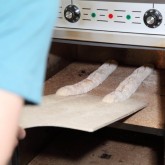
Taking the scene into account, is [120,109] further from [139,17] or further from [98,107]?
[139,17]

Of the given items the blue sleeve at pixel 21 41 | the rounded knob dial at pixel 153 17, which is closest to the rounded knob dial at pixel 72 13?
the rounded knob dial at pixel 153 17

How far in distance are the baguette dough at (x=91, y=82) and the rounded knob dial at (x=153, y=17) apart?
0.27 m

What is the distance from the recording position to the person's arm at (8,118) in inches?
13.3

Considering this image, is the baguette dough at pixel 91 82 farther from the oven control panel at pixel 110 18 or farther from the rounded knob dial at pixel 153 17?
the rounded knob dial at pixel 153 17

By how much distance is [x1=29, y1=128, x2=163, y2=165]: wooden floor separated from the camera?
1.17 m

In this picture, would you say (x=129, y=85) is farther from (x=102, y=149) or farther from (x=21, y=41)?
(x=21, y=41)

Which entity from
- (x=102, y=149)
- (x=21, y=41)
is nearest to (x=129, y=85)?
(x=102, y=149)

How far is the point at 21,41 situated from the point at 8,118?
7cm

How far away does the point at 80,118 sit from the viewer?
0.79 metres

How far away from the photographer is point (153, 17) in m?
0.84

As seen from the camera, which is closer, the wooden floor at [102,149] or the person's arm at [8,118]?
the person's arm at [8,118]

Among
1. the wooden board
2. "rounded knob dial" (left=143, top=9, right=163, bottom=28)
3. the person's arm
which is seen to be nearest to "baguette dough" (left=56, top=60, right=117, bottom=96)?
the wooden board

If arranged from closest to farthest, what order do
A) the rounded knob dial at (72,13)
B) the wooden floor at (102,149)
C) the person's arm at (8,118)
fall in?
the person's arm at (8,118), the rounded knob dial at (72,13), the wooden floor at (102,149)

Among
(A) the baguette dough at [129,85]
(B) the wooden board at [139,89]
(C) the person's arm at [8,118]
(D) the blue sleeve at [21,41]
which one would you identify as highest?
(D) the blue sleeve at [21,41]
